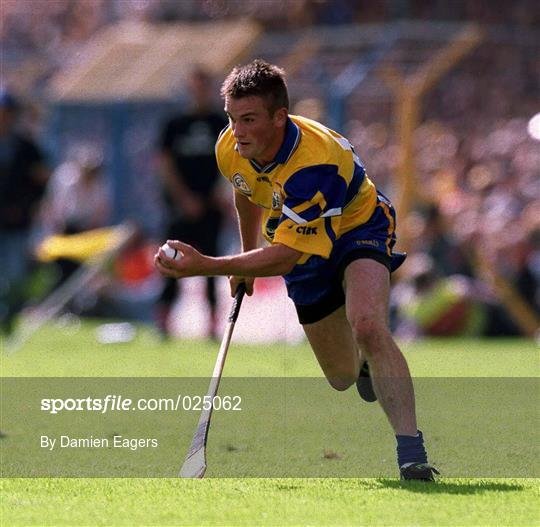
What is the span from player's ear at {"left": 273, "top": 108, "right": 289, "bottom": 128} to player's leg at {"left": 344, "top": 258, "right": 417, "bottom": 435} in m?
0.77

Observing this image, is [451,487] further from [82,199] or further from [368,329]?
[82,199]

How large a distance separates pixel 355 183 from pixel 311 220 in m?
0.52

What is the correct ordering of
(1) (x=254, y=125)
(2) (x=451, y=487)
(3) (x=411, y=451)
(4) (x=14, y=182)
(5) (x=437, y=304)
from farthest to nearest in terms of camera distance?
(5) (x=437, y=304)
(4) (x=14, y=182)
(1) (x=254, y=125)
(3) (x=411, y=451)
(2) (x=451, y=487)

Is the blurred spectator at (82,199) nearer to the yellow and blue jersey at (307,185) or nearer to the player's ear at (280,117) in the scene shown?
the yellow and blue jersey at (307,185)

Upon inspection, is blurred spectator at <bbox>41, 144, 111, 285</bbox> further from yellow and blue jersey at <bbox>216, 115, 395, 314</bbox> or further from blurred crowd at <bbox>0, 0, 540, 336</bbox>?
yellow and blue jersey at <bbox>216, 115, 395, 314</bbox>

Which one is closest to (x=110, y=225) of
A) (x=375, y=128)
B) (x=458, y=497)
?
(x=375, y=128)

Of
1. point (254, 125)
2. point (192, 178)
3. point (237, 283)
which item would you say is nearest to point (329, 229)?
point (254, 125)

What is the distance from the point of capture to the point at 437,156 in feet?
54.5

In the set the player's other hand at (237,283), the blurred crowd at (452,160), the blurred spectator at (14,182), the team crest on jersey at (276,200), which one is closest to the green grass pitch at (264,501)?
the player's other hand at (237,283)

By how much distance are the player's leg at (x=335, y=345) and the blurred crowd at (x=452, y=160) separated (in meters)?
6.53

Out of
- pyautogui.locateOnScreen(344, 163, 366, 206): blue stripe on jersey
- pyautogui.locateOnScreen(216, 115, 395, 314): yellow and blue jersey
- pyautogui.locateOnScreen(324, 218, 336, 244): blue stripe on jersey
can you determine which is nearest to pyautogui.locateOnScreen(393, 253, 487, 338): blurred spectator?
pyautogui.locateOnScreen(216, 115, 395, 314): yellow and blue jersey

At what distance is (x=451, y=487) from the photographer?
5871 mm

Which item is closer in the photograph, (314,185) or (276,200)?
(314,185)

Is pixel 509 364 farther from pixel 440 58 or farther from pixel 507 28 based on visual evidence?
pixel 507 28
